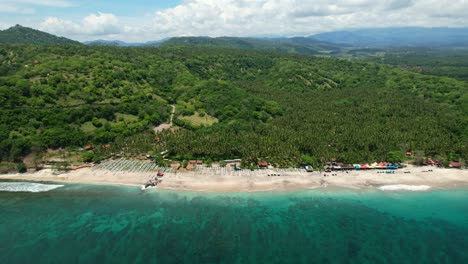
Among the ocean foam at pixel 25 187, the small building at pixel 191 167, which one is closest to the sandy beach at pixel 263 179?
the small building at pixel 191 167

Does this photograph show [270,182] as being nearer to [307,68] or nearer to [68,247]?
[68,247]

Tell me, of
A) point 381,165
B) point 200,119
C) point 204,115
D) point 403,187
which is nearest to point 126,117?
point 200,119

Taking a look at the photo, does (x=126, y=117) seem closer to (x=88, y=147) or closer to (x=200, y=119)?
(x=88, y=147)

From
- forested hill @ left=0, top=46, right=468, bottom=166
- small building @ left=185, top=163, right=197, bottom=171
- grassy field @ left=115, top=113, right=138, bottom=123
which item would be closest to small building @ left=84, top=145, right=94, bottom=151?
forested hill @ left=0, top=46, right=468, bottom=166

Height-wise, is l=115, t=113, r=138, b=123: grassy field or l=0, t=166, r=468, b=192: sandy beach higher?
l=115, t=113, r=138, b=123: grassy field

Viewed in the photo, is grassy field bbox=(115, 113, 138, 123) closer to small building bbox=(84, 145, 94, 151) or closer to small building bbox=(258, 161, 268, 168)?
small building bbox=(84, 145, 94, 151)

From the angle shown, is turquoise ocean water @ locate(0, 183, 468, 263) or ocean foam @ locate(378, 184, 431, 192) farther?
ocean foam @ locate(378, 184, 431, 192)
